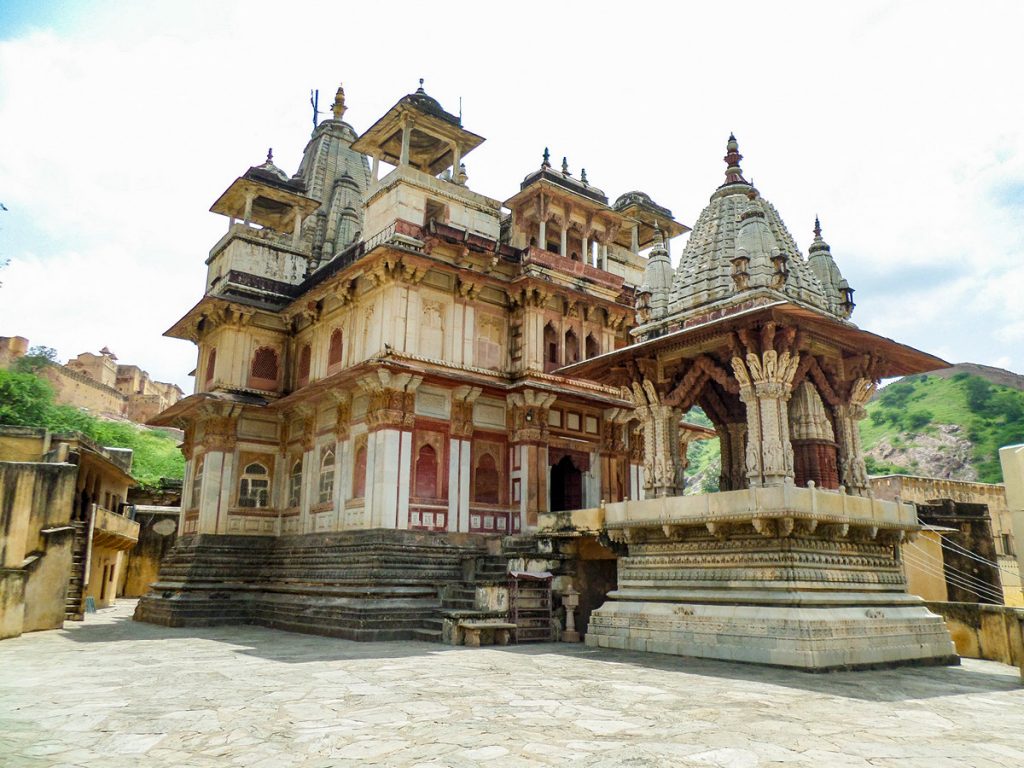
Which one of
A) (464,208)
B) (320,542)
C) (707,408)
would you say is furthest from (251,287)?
(707,408)

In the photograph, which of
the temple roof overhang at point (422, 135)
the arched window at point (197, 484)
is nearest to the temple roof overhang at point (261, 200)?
the temple roof overhang at point (422, 135)

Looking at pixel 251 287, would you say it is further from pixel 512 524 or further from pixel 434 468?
pixel 512 524

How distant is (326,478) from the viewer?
2072 centimetres

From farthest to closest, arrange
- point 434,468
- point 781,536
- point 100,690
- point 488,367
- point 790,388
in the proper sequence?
point 488,367 < point 434,468 < point 790,388 < point 781,536 < point 100,690

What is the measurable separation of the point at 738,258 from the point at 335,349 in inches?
468

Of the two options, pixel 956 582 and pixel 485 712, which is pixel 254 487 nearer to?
pixel 485 712

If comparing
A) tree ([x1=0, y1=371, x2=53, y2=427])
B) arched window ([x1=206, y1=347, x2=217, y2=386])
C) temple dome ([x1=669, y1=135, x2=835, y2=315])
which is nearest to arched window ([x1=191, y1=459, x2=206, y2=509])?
arched window ([x1=206, y1=347, x2=217, y2=386])

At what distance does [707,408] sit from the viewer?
1769cm

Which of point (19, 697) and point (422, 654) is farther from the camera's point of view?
point (422, 654)

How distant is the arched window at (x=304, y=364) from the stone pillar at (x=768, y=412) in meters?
13.8

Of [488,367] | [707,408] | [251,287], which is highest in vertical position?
[251,287]

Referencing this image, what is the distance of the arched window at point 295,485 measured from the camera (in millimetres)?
22172

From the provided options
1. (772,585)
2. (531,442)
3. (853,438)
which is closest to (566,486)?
(531,442)

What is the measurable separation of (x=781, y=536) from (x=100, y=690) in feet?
32.9
